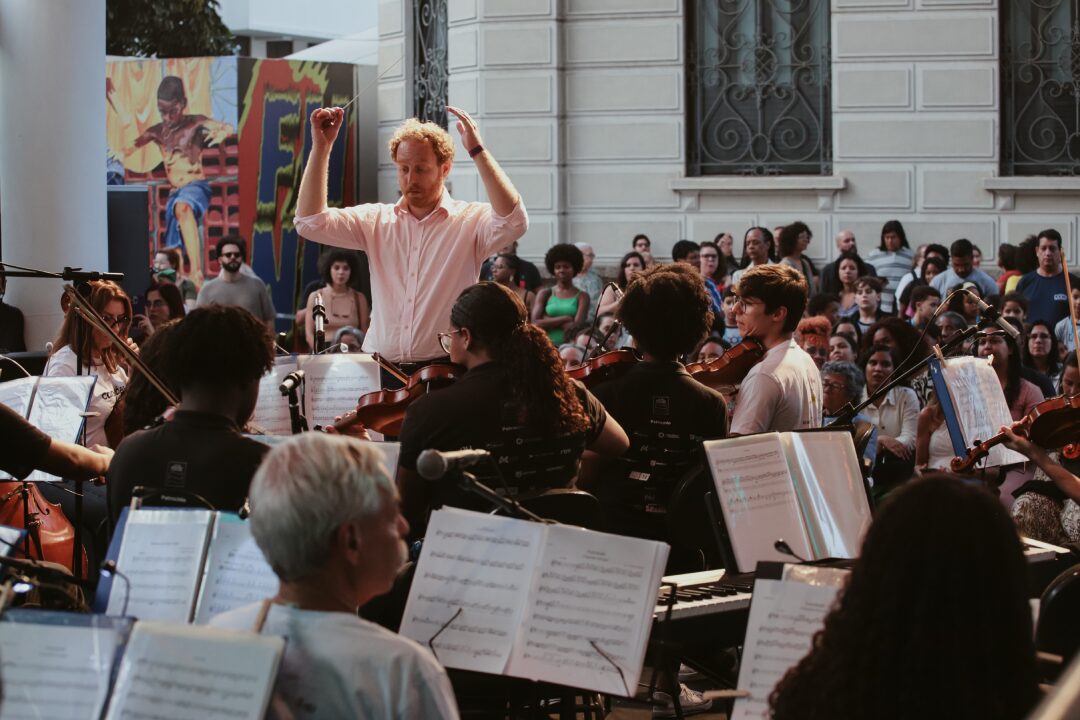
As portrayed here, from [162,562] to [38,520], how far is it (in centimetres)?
210

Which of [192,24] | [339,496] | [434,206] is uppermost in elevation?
[192,24]

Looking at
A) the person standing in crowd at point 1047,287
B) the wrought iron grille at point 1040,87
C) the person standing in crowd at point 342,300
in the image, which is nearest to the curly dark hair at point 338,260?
the person standing in crowd at point 342,300

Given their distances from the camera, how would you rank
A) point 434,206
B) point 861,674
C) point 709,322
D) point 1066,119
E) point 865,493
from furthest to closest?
point 1066,119 < point 434,206 < point 709,322 < point 865,493 < point 861,674

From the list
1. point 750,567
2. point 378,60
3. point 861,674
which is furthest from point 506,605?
point 378,60

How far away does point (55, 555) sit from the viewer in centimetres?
479

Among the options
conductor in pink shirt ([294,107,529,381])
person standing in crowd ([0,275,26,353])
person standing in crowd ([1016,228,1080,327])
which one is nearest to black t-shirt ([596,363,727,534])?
conductor in pink shirt ([294,107,529,381])

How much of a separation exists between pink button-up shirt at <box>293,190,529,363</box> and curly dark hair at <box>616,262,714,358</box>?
904mm

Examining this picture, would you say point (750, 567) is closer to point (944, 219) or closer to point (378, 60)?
point (944, 219)

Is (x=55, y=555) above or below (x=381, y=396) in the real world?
below

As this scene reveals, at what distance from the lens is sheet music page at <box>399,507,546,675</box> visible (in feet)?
9.53

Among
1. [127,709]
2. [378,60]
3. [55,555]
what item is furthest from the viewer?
[378,60]

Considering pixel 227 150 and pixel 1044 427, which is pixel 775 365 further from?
pixel 227 150

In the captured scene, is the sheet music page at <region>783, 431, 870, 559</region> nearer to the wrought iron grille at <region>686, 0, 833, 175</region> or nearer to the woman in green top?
the woman in green top

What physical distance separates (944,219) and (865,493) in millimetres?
9193
